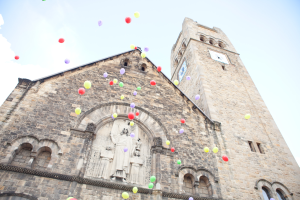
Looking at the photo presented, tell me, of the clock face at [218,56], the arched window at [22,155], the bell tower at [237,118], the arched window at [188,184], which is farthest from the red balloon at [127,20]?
the clock face at [218,56]

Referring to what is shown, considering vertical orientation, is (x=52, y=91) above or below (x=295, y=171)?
above

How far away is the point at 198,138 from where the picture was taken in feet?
31.0

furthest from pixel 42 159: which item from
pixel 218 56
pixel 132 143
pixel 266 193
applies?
pixel 218 56

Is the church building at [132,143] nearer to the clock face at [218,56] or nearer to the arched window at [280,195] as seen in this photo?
the arched window at [280,195]

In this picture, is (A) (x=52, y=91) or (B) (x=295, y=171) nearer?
(A) (x=52, y=91)

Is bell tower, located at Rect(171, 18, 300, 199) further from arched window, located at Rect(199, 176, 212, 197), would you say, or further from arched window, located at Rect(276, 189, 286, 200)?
arched window, located at Rect(199, 176, 212, 197)

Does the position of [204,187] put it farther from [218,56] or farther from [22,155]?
[218,56]

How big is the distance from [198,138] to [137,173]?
10.9 ft

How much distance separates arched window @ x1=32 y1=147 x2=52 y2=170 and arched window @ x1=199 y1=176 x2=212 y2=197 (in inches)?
219

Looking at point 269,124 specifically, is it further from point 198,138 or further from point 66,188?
point 66,188

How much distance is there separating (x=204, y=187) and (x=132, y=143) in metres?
3.24

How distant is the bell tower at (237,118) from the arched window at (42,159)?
6.42 meters

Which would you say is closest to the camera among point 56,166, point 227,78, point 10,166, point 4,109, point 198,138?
point 10,166

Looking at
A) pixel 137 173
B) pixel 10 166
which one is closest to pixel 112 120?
pixel 137 173
